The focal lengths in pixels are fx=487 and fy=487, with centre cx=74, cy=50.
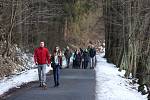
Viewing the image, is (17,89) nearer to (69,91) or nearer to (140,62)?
(69,91)

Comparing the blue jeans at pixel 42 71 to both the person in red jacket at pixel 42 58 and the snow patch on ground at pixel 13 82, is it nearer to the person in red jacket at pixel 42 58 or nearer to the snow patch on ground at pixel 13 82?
the person in red jacket at pixel 42 58

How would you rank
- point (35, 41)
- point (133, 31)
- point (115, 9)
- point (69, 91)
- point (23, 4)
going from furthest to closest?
point (35, 41) < point (115, 9) < point (23, 4) < point (133, 31) < point (69, 91)

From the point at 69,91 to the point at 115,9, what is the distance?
999 inches

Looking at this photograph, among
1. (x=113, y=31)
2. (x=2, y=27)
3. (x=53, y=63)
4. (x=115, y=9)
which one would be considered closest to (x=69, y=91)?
(x=53, y=63)

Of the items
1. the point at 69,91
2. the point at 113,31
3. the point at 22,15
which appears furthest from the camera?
the point at 113,31

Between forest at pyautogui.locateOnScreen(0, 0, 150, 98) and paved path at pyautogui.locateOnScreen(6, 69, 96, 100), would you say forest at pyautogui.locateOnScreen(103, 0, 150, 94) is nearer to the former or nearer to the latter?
forest at pyautogui.locateOnScreen(0, 0, 150, 98)

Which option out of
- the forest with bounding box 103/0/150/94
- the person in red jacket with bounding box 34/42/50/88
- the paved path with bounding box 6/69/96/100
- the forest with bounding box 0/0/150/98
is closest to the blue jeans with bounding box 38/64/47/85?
the person in red jacket with bounding box 34/42/50/88

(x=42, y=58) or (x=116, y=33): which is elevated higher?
(x=42, y=58)

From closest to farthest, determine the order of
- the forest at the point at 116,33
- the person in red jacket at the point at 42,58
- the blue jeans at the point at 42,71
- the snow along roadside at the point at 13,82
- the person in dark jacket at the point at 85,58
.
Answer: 1. the person in red jacket at the point at 42,58
2. the blue jeans at the point at 42,71
3. the snow along roadside at the point at 13,82
4. the forest at the point at 116,33
5. the person in dark jacket at the point at 85,58

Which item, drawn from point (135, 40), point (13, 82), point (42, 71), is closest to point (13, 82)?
point (13, 82)

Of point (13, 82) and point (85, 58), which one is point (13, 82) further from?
point (85, 58)

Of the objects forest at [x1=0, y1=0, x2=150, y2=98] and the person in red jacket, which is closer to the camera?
the person in red jacket

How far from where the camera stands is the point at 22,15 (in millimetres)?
41062

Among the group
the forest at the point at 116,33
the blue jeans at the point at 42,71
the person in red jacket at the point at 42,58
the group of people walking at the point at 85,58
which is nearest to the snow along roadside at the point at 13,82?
the blue jeans at the point at 42,71
